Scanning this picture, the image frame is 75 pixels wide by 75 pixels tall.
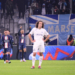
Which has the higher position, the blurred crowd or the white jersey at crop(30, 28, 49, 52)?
the blurred crowd

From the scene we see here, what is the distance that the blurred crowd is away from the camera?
70.0ft

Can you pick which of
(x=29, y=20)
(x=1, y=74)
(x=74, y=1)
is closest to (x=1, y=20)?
(x=29, y=20)

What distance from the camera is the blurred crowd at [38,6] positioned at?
21.3 metres

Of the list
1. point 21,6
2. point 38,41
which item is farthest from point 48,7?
point 38,41

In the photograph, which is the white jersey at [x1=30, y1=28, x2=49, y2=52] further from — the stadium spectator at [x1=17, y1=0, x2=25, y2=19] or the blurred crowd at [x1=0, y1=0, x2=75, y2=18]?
the stadium spectator at [x1=17, y1=0, x2=25, y2=19]

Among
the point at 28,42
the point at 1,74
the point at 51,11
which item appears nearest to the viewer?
the point at 1,74

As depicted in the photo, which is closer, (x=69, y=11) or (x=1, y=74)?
(x=1, y=74)

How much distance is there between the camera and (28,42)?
794 inches

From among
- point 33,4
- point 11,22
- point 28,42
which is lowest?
point 28,42

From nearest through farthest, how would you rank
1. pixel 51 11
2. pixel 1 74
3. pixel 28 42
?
pixel 1 74
pixel 28 42
pixel 51 11

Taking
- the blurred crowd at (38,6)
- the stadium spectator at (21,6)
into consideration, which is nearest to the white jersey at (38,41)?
the blurred crowd at (38,6)

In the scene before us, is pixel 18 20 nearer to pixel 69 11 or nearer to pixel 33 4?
pixel 33 4

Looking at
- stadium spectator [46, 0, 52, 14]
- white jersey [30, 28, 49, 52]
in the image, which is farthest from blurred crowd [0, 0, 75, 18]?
white jersey [30, 28, 49, 52]

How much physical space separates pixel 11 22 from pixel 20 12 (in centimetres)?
133
